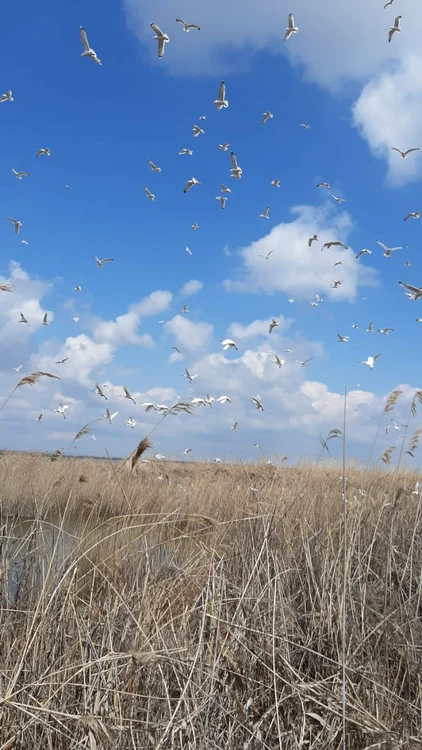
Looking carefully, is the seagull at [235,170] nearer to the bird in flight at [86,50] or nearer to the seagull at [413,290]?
the bird in flight at [86,50]

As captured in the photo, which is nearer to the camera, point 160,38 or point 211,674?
point 211,674

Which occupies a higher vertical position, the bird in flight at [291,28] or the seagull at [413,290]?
the bird in flight at [291,28]

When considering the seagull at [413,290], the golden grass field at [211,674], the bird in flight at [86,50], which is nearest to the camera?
the golden grass field at [211,674]

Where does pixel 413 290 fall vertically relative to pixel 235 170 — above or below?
below

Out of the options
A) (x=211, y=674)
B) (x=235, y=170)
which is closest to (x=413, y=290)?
(x=211, y=674)

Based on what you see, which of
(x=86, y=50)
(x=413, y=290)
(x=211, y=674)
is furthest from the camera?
(x=86, y=50)

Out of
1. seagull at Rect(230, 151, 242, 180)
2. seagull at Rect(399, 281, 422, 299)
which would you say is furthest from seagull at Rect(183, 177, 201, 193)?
seagull at Rect(399, 281, 422, 299)

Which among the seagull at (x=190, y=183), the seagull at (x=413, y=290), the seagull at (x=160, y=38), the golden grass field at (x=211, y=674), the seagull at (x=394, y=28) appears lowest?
the golden grass field at (x=211, y=674)

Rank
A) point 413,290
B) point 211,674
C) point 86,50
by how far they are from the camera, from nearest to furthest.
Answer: point 211,674 < point 413,290 < point 86,50

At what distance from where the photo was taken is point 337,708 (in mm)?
2457

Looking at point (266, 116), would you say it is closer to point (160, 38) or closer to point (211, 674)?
point (160, 38)

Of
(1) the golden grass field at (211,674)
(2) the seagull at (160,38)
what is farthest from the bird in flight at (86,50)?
(1) the golden grass field at (211,674)

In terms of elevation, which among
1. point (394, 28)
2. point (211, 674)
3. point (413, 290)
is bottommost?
point (211, 674)

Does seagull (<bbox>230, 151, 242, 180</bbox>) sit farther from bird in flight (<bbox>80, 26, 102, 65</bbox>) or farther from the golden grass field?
the golden grass field
